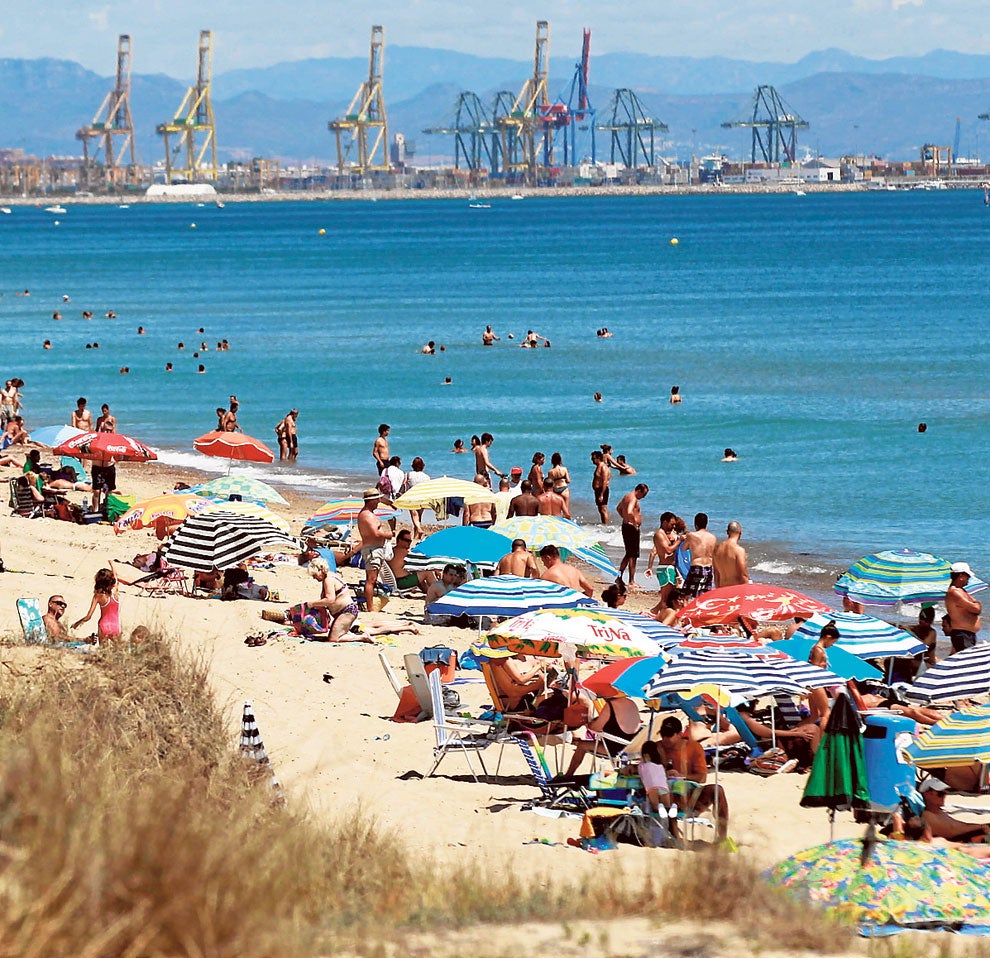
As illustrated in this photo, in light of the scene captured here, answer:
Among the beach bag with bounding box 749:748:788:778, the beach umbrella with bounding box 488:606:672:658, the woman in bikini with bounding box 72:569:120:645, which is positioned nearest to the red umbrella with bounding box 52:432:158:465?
the woman in bikini with bounding box 72:569:120:645

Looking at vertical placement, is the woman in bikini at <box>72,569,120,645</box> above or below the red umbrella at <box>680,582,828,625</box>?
above

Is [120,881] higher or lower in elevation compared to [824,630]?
higher

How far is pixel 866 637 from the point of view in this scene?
10.3 meters

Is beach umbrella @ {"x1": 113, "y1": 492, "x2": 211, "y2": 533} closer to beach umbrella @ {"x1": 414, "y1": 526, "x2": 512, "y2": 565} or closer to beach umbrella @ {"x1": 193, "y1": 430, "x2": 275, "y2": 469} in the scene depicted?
beach umbrella @ {"x1": 414, "y1": 526, "x2": 512, "y2": 565}

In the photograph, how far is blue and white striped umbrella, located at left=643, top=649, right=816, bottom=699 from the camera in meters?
8.42

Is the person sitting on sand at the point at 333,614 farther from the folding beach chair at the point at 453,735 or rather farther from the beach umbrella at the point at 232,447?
the beach umbrella at the point at 232,447

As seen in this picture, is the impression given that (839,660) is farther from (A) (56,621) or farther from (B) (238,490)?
(B) (238,490)

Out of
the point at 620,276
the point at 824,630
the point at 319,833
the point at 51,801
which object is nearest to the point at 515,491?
the point at 824,630

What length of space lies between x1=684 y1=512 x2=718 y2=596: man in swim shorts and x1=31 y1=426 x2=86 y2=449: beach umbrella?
28.7ft

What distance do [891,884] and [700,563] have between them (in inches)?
307

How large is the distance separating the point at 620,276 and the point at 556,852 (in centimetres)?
6615

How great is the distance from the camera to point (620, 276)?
2844 inches

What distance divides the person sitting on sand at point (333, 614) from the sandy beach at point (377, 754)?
15cm

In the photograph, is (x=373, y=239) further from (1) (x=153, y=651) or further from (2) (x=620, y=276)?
(1) (x=153, y=651)
